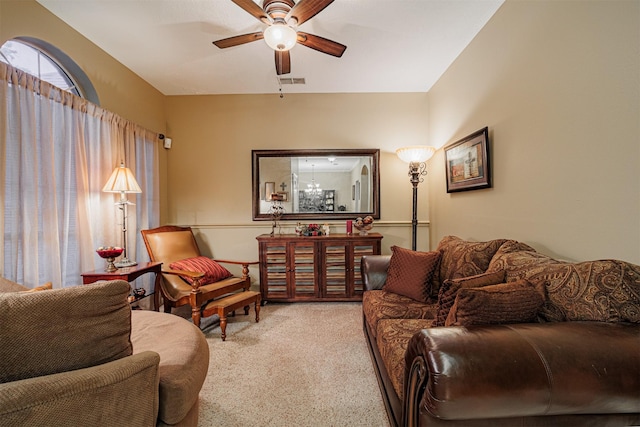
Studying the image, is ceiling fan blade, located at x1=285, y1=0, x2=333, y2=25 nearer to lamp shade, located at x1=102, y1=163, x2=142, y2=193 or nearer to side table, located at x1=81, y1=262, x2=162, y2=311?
lamp shade, located at x1=102, y1=163, x2=142, y2=193

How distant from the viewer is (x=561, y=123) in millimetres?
1592

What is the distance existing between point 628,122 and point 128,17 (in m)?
3.42

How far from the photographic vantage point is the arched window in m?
1.95

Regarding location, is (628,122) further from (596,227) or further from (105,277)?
(105,277)

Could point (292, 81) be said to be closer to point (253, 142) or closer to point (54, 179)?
point (253, 142)

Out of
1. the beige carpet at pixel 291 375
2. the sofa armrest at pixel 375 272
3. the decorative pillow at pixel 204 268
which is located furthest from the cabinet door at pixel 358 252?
the decorative pillow at pixel 204 268

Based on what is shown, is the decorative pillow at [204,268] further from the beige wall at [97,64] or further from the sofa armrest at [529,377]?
the sofa armrest at [529,377]

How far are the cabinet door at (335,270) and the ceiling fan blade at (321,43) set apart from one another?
2.03 meters

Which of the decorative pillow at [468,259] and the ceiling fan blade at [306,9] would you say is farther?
the decorative pillow at [468,259]

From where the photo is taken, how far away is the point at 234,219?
3684 millimetres

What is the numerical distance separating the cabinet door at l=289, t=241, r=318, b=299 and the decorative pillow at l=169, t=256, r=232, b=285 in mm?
800

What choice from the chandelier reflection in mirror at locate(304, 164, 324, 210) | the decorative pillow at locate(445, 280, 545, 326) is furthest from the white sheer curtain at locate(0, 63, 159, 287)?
the decorative pillow at locate(445, 280, 545, 326)

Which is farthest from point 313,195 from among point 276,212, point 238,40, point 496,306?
point 496,306

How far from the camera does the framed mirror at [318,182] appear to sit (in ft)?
11.8
